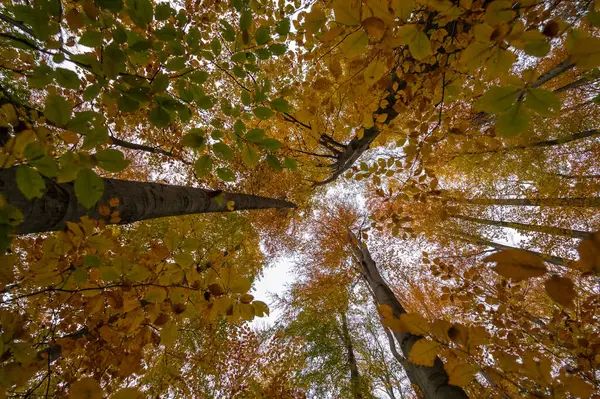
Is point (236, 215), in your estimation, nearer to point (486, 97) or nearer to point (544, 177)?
point (486, 97)

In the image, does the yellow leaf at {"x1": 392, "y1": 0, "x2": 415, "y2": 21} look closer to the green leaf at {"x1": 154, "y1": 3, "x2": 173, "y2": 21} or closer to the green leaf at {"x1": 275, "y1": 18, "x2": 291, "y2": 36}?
the green leaf at {"x1": 275, "y1": 18, "x2": 291, "y2": 36}

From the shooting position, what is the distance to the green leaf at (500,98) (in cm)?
61

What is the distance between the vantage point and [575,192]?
17.9 feet

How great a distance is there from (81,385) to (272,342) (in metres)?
9.32

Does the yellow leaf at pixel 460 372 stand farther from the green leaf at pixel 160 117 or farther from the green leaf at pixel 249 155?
the green leaf at pixel 160 117

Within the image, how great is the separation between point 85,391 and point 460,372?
117cm

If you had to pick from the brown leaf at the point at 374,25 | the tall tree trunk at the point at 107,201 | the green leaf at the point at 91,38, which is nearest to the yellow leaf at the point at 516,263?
the brown leaf at the point at 374,25

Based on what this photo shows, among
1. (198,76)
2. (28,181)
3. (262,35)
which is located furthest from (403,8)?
(28,181)

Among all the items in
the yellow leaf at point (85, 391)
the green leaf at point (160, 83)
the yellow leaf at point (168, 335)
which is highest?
the green leaf at point (160, 83)

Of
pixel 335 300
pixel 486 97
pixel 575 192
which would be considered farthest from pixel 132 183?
pixel 335 300

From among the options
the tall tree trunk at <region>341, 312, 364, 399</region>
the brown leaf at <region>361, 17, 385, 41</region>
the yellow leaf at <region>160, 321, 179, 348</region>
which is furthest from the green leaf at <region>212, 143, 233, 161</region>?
the tall tree trunk at <region>341, 312, 364, 399</region>

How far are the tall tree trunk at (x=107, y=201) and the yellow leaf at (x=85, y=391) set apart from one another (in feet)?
2.46

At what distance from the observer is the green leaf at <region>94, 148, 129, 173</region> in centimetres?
61

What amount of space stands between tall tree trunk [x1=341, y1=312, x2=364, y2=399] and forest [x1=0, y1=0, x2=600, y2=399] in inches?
3.1
